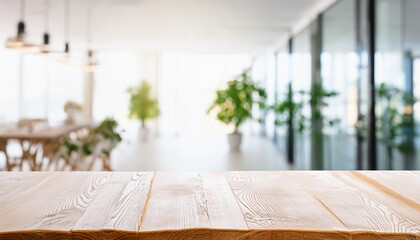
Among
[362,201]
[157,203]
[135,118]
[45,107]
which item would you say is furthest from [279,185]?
[45,107]

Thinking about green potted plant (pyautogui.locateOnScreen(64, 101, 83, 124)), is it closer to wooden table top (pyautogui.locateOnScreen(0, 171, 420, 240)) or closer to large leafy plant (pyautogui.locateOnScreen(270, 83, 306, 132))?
large leafy plant (pyautogui.locateOnScreen(270, 83, 306, 132))

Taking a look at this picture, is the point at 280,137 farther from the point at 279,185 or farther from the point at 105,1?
the point at 279,185

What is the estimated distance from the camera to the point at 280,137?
9.19 meters

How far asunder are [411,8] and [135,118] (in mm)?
9314

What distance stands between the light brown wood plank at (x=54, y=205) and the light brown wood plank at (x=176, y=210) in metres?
0.14

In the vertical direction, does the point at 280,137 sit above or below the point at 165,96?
below

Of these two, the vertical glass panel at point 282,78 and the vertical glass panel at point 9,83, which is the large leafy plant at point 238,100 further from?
the vertical glass panel at point 9,83

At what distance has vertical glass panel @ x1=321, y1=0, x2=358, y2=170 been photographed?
14.0 ft

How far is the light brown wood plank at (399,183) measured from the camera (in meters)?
1.06

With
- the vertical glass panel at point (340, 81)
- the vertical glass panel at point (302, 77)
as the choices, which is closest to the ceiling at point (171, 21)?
the vertical glass panel at point (302, 77)

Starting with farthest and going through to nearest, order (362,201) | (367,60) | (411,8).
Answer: (367,60) < (411,8) < (362,201)

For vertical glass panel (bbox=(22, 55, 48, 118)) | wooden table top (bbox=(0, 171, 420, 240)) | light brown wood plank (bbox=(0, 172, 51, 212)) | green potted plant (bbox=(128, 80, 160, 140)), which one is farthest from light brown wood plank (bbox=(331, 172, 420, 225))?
vertical glass panel (bbox=(22, 55, 48, 118))

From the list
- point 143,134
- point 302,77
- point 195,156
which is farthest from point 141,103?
point 302,77

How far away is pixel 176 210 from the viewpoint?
927 millimetres
